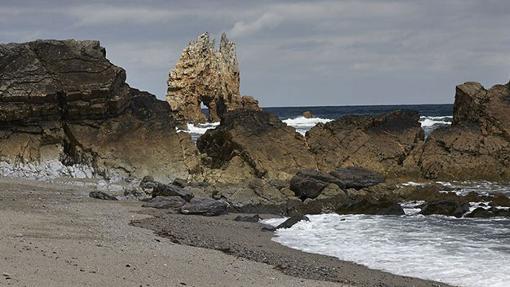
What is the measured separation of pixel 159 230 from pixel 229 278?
17.4ft

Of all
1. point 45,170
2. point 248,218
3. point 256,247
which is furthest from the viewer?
point 45,170

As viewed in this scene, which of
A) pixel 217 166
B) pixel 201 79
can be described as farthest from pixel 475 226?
pixel 201 79

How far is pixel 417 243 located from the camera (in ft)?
46.8

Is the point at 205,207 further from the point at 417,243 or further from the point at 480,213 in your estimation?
the point at 480,213

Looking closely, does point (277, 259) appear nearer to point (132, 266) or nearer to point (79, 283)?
point (132, 266)

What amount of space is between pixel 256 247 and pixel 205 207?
5.41 meters

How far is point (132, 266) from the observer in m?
9.62

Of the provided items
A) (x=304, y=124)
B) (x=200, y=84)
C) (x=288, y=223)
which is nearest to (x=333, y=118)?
(x=304, y=124)

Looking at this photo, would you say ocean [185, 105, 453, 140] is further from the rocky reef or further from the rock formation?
the rocky reef

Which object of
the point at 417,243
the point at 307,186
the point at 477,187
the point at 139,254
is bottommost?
the point at 477,187

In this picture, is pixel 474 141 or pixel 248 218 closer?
pixel 248 218

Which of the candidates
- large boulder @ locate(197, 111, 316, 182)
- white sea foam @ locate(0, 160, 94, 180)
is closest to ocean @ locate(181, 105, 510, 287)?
large boulder @ locate(197, 111, 316, 182)

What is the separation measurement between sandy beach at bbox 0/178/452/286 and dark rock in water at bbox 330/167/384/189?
8.43m

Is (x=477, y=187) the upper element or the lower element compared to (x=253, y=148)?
lower
